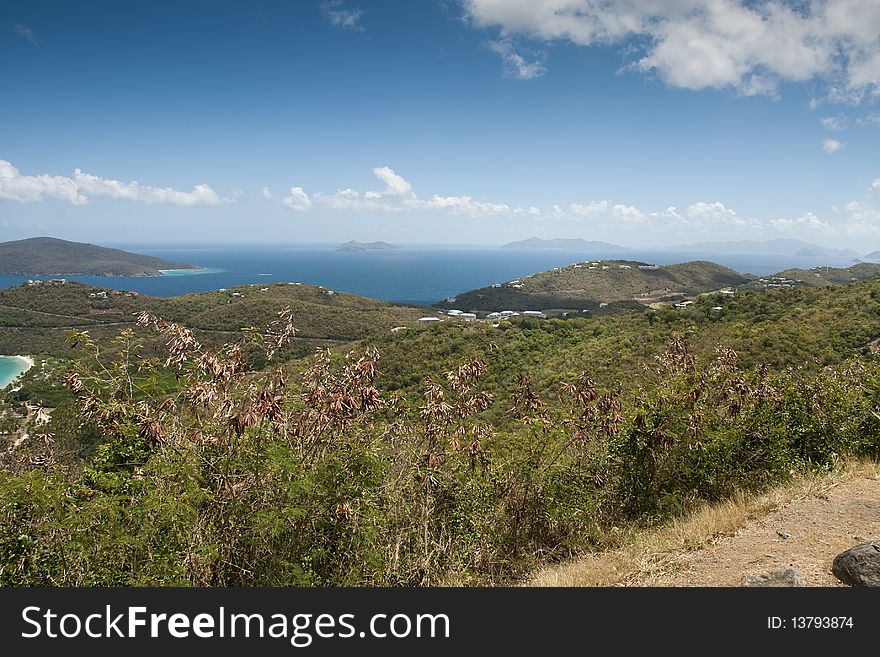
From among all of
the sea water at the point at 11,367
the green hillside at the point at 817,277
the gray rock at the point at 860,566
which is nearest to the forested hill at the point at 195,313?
the sea water at the point at 11,367

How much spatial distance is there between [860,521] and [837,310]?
91.8 feet

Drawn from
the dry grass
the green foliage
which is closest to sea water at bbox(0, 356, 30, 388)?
the green foliage

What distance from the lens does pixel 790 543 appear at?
4547 mm

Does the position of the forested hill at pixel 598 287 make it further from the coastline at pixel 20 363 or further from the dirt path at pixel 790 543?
the dirt path at pixel 790 543

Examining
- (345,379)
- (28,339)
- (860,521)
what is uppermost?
(345,379)

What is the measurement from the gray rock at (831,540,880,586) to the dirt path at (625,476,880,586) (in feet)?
0.31

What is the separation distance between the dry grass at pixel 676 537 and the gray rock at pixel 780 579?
732 mm

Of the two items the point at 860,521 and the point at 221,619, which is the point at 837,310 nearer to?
the point at 860,521

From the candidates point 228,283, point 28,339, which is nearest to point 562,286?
point 28,339

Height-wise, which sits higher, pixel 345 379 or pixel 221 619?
pixel 345 379

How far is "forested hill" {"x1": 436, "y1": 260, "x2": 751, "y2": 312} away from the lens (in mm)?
106438

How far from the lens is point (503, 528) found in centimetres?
625

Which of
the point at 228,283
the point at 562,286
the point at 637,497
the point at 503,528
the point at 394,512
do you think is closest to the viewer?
the point at 394,512

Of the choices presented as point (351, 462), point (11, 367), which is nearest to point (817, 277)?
point (351, 462)
